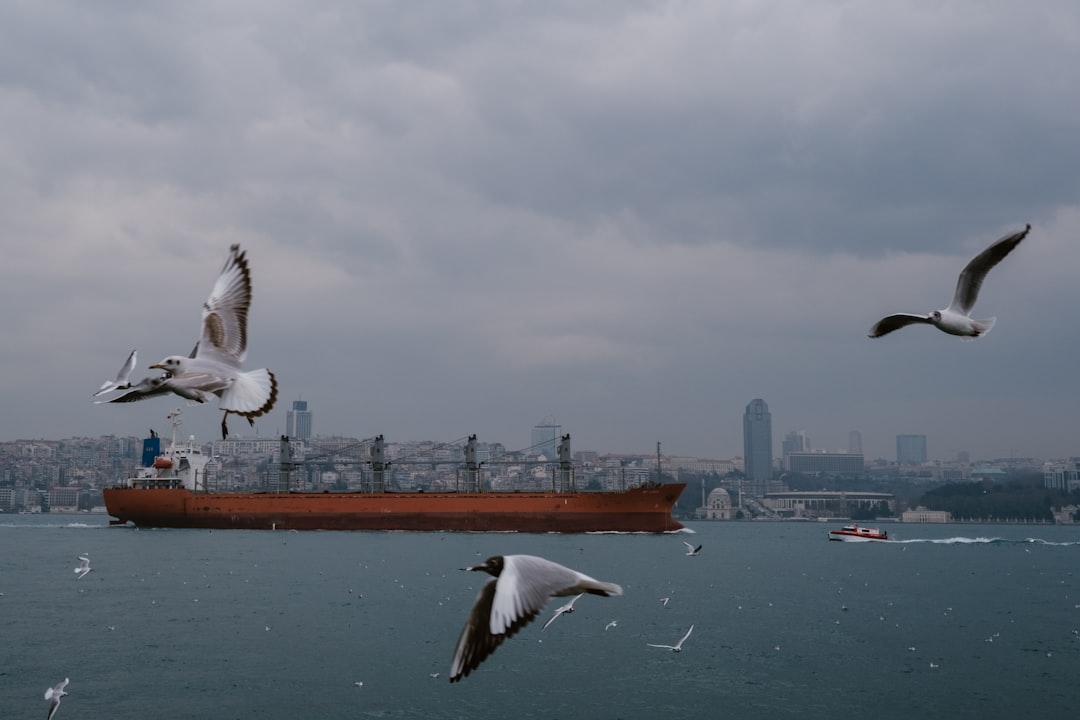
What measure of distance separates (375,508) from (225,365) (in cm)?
4951

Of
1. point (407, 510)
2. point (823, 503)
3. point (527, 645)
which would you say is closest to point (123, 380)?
point (527, 645)

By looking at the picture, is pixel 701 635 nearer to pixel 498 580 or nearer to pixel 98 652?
pixel 98 652

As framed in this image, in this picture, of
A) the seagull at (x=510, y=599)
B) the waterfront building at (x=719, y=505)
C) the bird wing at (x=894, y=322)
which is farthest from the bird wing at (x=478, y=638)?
the waterfront building at (x=719, y=505)

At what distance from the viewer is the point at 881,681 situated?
1653 cm

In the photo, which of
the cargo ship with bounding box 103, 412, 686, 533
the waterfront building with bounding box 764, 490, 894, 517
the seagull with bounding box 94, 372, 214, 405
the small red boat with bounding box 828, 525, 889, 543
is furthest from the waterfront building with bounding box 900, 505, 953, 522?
the seagull with bounding box 94, 372, 214, 405

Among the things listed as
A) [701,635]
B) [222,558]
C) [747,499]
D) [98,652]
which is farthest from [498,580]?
[747,499]

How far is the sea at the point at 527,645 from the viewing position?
14.5 m

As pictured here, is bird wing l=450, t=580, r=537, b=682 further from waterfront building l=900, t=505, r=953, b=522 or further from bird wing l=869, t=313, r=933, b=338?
waterfront building l=900, t=505, r=953, b=522

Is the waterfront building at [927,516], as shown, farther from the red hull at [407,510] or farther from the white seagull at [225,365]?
the white seagull at [225,365]

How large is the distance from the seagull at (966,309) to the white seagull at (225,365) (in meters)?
3.17

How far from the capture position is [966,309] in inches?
207

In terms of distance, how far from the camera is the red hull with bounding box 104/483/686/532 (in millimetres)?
50219

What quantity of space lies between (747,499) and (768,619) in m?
166

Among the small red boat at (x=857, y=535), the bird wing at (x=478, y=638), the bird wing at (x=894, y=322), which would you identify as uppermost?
the bird wing at (x=894, y=322)
